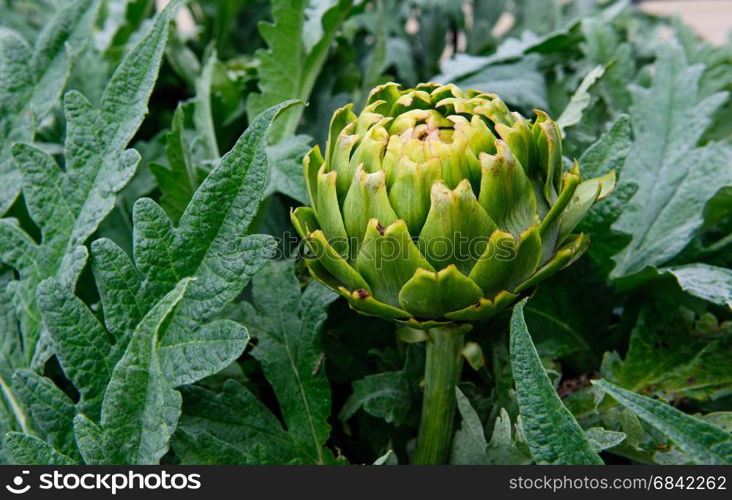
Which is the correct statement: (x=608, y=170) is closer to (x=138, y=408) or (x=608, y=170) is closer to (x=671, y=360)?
(x=671, y=360)

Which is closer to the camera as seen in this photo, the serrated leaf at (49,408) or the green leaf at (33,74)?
the serrated leaf at (49,408)

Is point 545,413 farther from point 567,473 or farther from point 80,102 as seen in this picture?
point 80,102

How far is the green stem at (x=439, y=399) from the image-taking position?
0.47 metres

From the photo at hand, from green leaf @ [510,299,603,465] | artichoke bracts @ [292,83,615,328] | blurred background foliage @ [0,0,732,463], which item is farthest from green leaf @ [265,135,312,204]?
green leaf @ [510,299,603,465]

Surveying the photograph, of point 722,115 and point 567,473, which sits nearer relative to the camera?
point 567,473

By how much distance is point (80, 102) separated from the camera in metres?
0.51

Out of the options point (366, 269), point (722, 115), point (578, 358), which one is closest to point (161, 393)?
point (366, 269)

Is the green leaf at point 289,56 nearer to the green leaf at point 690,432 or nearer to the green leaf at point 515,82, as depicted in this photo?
the green leaf at point 515,82

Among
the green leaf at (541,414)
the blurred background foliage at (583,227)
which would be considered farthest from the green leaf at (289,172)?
the green leaf at (541,414)

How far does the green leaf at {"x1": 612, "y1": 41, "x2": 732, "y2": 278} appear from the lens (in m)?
0.56

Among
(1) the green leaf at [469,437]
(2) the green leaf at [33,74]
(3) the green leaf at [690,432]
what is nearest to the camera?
(3) the green leaf at [690,432]

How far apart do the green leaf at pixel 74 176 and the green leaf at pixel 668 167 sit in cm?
33

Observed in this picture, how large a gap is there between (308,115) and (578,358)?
0.30 meters

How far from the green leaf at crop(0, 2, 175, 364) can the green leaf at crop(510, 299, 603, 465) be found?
0.26m
